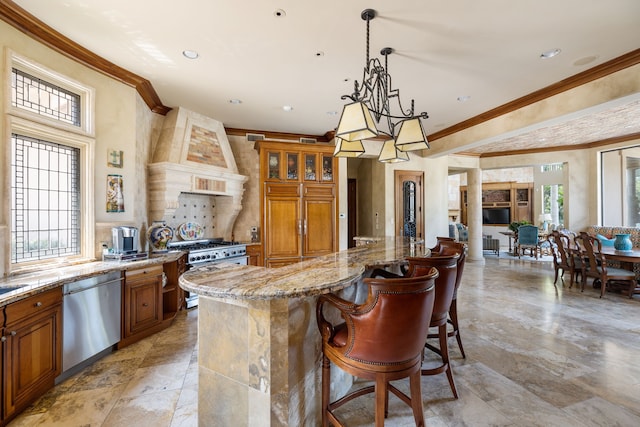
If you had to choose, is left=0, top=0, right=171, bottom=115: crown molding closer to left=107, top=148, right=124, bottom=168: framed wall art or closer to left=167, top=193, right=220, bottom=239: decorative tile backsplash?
left=107, top=148, right=124, bottom=168: framed wall art

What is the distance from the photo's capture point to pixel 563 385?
231 cm

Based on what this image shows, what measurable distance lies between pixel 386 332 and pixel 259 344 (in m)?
0.67

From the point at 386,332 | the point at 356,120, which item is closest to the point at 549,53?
the point at 356,120

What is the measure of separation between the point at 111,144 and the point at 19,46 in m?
1.06

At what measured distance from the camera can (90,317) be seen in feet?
8.47

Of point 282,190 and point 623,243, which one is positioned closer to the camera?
point 623,243

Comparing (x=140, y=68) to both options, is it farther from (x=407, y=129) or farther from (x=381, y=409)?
(x=381, y=409)

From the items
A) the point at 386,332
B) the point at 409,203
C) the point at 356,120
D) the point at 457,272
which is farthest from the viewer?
the point at 409,203

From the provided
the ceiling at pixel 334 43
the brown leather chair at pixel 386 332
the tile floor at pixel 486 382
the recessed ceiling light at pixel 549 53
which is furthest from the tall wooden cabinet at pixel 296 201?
the brown leather chair at pixel 386 332

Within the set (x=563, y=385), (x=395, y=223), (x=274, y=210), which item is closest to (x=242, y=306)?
(x=563, y=385)

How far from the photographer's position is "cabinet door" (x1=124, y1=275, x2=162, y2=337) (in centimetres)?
298

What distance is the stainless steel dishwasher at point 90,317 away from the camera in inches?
94.4

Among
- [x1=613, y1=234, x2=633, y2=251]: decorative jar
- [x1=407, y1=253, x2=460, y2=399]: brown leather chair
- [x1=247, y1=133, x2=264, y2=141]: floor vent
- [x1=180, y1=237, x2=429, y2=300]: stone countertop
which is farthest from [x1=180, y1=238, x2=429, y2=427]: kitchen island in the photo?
[x1=613, y1=234, x2=633, y2=251]: decorative jar

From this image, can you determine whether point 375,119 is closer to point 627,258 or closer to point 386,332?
point 386,332
